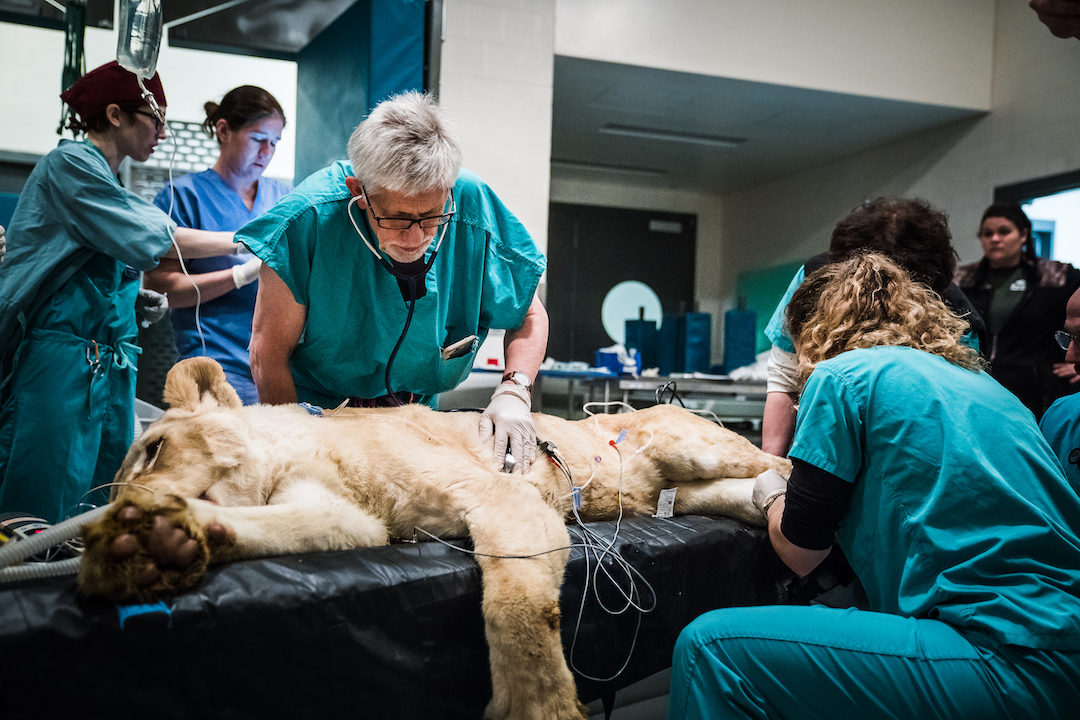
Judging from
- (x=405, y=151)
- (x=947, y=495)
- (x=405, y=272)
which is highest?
(x=405, y=151)

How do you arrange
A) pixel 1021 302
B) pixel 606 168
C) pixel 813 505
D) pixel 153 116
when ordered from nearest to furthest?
pixel 813 505 → pixel 153 116 → pixel 1021 302 → pixel 606 168

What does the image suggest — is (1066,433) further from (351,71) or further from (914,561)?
(351,71)

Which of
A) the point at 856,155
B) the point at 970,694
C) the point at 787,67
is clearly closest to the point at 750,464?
the point at 970,694

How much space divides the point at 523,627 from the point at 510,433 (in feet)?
2.17

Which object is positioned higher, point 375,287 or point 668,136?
point 668,136

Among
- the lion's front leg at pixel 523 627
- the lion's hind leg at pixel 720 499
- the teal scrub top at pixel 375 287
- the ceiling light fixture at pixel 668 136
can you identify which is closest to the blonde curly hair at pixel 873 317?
the lion's hind leg at pixel 720 499

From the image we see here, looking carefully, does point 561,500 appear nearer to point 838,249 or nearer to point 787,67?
point 838,249

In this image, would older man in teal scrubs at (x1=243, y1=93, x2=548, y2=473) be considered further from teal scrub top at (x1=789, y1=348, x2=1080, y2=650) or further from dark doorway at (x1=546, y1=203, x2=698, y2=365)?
dark doorway at (x1=546, y1=203, x2=698, y2=365)

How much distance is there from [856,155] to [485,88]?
4723 millimetres

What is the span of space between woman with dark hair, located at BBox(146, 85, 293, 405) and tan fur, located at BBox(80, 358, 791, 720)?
3.97 feet

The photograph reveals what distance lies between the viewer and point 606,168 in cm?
832

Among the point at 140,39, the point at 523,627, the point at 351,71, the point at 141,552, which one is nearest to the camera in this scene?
the point at 141,552

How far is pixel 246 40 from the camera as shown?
363 centimetres

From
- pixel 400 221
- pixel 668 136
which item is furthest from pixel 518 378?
pixel 668 136
